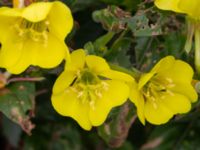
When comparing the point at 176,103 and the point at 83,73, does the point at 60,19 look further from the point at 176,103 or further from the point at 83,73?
the point at 176,103

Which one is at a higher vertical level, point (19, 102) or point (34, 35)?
point (34, 35)

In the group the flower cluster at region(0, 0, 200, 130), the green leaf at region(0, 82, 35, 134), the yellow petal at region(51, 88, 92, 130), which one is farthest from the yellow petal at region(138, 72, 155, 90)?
the green leaf at region(0, 82, 35, 134)

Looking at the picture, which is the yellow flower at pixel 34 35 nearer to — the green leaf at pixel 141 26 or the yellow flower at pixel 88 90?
the yellow flower at pixel 88 90

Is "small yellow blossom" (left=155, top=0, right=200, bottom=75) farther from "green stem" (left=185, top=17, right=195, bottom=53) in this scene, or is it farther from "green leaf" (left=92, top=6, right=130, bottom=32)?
"green leaf" (left=92, top=6, right=130, bottom=32)

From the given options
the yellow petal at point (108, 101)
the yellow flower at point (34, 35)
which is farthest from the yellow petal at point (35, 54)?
the yellow petal at point (108, 101)

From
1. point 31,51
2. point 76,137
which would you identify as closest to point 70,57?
point 31,51

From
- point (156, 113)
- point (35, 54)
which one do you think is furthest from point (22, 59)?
point (156, 113)

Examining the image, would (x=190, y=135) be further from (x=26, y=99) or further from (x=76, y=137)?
(x=26, y=99)

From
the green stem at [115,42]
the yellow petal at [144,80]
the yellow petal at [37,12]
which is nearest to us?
the yellow petal at [37,12]
